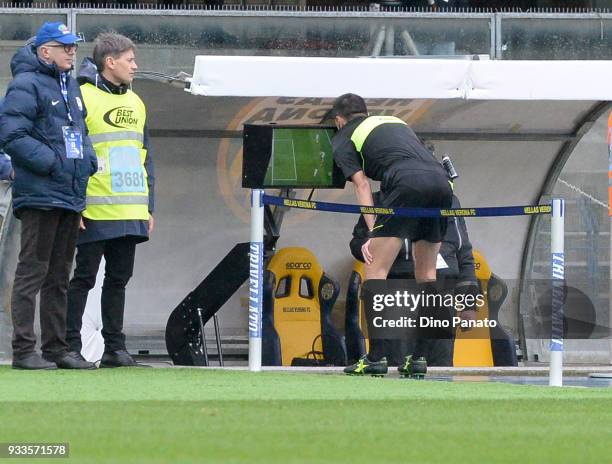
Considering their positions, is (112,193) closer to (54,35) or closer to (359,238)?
(54,35)

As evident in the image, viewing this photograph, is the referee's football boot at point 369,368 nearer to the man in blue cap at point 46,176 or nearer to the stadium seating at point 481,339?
the stadium seating at point 481,339

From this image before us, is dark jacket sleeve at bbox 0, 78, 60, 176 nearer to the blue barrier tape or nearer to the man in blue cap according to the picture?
the man in blue cap

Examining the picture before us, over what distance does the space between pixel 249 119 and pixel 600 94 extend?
2527 mm

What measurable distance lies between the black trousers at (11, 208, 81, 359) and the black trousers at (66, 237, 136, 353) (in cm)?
28

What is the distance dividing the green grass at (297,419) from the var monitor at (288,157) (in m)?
2.07

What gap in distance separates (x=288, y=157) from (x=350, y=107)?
37.3 inches

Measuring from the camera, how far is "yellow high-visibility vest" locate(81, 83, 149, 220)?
8742 mm

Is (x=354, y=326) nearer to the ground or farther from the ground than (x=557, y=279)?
nearer to the ground

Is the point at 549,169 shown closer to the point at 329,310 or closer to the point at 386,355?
the point at 329,310

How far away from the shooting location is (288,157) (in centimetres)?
998

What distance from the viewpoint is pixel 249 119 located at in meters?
11.0

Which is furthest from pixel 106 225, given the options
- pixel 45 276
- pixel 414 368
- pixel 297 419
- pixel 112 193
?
pixel 297 419

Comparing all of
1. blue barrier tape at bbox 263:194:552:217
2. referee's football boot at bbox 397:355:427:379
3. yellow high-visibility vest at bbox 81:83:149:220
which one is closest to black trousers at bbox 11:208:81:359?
yellow high-visibility vest at bbox 81:83:149:220

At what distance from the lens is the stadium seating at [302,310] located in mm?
11039
